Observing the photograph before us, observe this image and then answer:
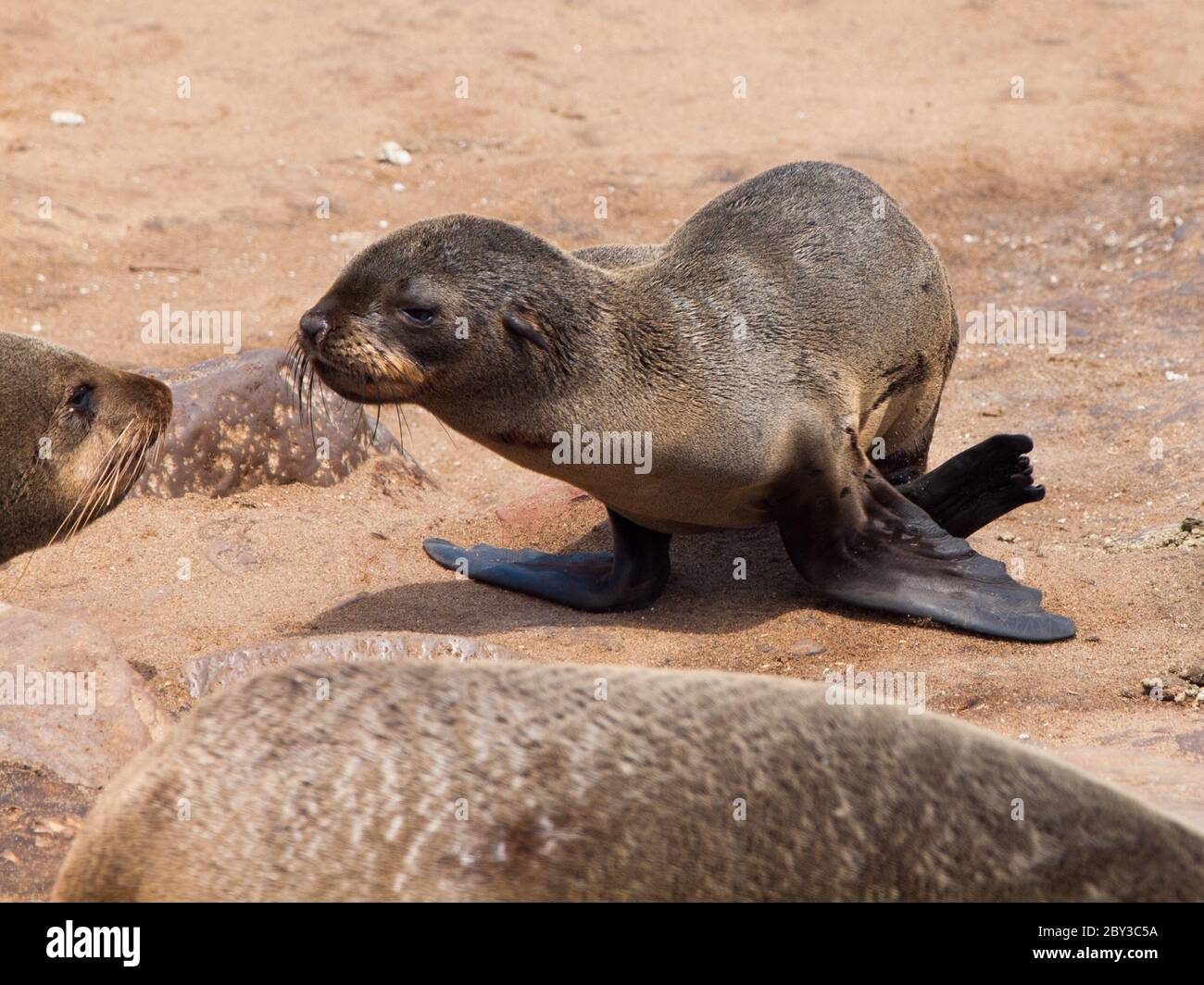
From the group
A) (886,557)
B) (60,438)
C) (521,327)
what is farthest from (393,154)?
(60,438)

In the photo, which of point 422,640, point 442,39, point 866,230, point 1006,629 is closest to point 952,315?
point 866,230

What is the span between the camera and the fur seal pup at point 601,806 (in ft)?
8.07

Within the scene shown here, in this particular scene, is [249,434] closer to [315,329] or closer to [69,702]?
[315,329]

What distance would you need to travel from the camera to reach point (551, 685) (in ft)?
9.68

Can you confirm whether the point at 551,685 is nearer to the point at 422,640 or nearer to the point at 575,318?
the point at 422,640

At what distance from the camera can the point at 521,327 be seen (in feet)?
18.2

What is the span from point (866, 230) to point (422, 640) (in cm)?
282

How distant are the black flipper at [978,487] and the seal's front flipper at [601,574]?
3.94 feet

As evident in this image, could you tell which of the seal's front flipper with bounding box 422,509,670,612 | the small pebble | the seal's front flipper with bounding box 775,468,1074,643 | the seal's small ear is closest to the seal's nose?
the seal's small ear

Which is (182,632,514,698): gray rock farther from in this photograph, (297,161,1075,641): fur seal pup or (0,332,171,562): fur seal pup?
(297,161,1075,641): fur seal pup

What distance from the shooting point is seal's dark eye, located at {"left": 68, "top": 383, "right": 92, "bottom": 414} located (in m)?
4.61

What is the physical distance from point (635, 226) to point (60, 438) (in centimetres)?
742

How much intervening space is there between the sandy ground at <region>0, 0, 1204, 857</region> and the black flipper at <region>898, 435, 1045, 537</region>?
432 millimetres

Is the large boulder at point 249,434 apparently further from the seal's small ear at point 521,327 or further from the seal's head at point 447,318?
the seal's small ear at point 521,327
